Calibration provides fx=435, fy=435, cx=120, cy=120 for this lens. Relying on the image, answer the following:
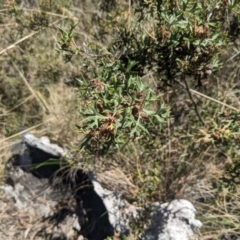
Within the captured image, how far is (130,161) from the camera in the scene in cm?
261

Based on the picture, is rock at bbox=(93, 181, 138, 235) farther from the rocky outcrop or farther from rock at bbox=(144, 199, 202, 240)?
rock at bbox=(144, 199, 202, 240)

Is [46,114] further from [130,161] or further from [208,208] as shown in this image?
[208,208]

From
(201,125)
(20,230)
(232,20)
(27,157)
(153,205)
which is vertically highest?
(232,20)

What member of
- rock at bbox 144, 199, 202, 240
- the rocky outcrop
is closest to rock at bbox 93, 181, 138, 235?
the rocky outcrop

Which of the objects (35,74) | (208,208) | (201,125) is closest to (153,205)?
(208,208)

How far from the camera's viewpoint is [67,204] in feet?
9.31

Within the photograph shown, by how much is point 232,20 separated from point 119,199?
1.15 meters

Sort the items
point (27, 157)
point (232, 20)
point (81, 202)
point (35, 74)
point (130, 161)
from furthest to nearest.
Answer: point (35, 74) < point (27, 157) < point (81, 202) < point (130, 161) < point (232, 20)

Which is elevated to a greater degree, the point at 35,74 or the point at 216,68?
the point at 216,68

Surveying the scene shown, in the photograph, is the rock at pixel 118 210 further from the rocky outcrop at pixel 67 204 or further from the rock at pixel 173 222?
the rock at pixel 173 222

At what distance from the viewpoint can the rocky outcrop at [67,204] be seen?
229 centimetres

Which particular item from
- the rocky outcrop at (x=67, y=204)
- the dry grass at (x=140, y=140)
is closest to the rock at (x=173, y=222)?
the rocky outcrop at (x=67, y=204)

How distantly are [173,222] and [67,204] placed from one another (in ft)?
2.80

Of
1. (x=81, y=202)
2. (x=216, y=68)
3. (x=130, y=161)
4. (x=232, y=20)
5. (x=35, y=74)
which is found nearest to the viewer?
(x=216, y=68)
